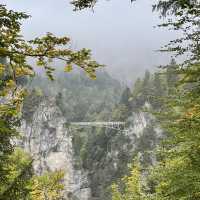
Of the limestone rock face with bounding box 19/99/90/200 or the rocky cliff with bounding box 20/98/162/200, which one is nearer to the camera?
the rocky cliff with bounding box 20/98/162/200

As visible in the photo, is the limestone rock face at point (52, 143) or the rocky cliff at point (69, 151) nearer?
the rocky cliff at point (69, 151)

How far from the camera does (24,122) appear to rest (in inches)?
3986

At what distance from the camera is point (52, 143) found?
332ft

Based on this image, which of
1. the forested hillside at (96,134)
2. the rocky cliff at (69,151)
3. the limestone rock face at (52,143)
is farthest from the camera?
the limestone rock face at (52,143)

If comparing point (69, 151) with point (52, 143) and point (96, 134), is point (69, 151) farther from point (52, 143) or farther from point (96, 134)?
point (96, 134)

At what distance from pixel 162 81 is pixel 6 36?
368 ft

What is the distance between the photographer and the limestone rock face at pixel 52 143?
98688 mm

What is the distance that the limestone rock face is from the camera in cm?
9869

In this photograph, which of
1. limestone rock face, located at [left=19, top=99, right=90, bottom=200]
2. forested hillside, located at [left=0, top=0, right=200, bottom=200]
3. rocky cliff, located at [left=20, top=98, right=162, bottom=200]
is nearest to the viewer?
forested hillside, located at [left=0, top=0, right=200, bottom=200]

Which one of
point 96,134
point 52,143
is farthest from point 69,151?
point 96,134

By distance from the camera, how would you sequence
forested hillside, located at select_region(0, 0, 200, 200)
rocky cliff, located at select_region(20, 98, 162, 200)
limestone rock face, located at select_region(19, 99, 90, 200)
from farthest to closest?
1. limestone rock face, located at select_region(19, 99, 90, 200)
2. rocky cliff, located at select_region(20, 98, 162, 200)
3. forested hillside, located at select_region(0, 0, 200, 200)

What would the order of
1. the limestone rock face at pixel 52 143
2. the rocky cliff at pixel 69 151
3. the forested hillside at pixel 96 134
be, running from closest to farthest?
the forested hillside at pixel 96 134
the rocky cliff at pixel 69 151
the limestone rock face at pixel 52 143

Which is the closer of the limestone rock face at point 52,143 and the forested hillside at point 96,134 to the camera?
the forested hillside at point 96,134

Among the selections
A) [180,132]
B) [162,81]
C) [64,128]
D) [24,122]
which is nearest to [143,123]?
[162,81]
